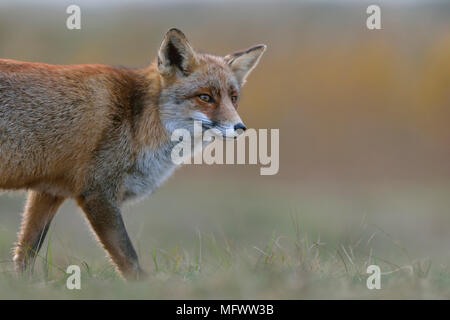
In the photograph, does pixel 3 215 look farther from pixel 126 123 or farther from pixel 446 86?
pixel 446 86

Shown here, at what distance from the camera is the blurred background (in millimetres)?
16219

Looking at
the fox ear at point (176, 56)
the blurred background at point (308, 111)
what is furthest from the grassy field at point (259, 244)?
the fox ear at point (176, 56)

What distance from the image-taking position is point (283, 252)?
5426 mm

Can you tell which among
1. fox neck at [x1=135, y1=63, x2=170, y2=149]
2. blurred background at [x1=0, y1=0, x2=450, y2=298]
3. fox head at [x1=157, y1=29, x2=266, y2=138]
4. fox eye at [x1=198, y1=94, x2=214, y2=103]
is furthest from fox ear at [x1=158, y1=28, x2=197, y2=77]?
blurred background at [x1=0, y1=0, x2=450, y2=298]

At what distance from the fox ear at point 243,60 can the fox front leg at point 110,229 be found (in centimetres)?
209

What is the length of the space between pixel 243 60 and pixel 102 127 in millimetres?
1855

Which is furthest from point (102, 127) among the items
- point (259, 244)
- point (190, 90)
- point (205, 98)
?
point (259, 244)

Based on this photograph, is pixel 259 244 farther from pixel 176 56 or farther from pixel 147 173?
pixel 176 56

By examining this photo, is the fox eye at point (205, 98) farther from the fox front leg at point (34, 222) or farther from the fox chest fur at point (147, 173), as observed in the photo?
the fox front leg at point (34, 222)

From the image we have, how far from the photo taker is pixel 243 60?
6305mm

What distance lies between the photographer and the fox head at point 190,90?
5551 millimetres

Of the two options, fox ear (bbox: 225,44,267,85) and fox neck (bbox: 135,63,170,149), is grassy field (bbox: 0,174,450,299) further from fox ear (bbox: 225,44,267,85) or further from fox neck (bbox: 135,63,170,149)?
fox ear (bbox: 225,44,267,85)

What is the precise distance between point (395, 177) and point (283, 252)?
80.5 feet

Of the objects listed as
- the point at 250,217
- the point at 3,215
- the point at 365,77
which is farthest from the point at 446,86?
the point at 3,215
